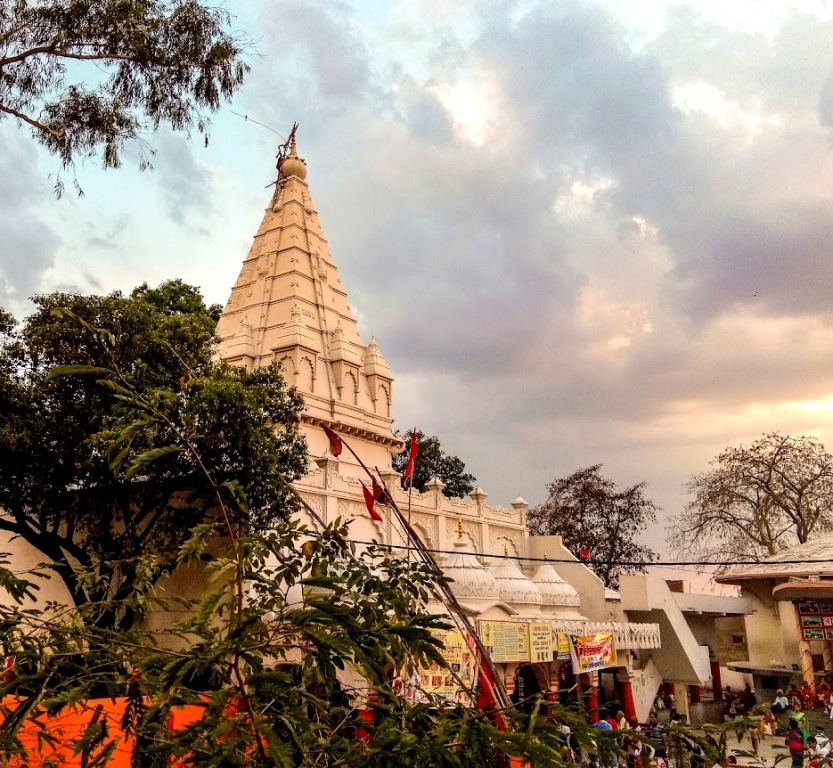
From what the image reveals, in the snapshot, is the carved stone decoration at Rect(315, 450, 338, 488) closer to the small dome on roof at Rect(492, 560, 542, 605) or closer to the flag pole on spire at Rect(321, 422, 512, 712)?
the small dome on roof at Rect(492, 560, 542, 605)

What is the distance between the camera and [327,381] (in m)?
29.9

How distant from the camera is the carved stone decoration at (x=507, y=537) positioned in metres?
29.7

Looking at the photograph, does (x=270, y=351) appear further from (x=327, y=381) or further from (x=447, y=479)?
(x=447, y=479)

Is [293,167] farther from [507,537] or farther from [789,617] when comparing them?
[789,617]

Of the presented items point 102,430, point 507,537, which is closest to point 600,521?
point 507,537

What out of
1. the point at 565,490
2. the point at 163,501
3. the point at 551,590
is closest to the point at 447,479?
the point at 565,490

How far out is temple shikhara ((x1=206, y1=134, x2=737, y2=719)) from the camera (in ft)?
67.9

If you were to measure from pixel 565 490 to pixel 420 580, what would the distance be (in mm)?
34787

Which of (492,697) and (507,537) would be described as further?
(507,537)

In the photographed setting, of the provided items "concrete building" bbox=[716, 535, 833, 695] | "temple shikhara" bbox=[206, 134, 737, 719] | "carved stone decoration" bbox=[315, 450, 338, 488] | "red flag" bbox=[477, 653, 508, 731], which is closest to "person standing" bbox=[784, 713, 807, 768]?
"temple shikhara" bbox=[206, 134, 737, 719]

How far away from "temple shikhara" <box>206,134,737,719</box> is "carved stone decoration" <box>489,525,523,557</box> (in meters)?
0.05

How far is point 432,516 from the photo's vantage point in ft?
88.3

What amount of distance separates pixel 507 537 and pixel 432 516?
4783 millimetres

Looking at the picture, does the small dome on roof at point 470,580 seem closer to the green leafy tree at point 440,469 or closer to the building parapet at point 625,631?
the building parapet at point 625,631
